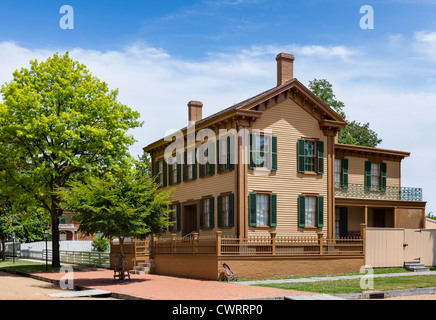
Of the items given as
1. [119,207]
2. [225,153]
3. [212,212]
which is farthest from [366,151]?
Result: [119,207]

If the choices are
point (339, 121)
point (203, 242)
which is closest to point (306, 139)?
point (339, 121)

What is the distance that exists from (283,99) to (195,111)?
1006 centimetres

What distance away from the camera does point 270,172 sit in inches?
1129

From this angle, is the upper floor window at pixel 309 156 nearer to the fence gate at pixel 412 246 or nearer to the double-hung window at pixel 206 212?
the double-hung window at pixel 206 212

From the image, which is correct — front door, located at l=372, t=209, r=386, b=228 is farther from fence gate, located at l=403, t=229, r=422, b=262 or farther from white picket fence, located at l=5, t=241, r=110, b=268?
white picket fence, located at l=5, t=241, r=110, b=268

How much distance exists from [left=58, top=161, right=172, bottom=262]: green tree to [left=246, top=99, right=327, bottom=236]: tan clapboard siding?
17.2ft

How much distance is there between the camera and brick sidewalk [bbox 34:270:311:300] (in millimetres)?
18047

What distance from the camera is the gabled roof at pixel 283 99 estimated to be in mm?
28016

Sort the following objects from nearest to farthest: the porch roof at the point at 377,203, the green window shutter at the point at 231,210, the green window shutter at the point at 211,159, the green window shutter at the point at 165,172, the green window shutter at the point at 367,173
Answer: the green window shutter at the point at 231,210 < the green window shutter at the point at 211,159 < the porch roof at the point at 377,203 < the green window shutter at the point at 367,173 < the green window shutter at the point at 165,172

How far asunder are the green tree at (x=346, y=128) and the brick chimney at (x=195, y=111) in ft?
63.1

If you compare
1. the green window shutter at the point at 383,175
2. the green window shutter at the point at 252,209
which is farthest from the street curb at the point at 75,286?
the green window shutter at the point at 383,175

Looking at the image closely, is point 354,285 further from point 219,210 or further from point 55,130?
point 55,130

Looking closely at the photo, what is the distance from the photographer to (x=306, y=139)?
30.1 metres
